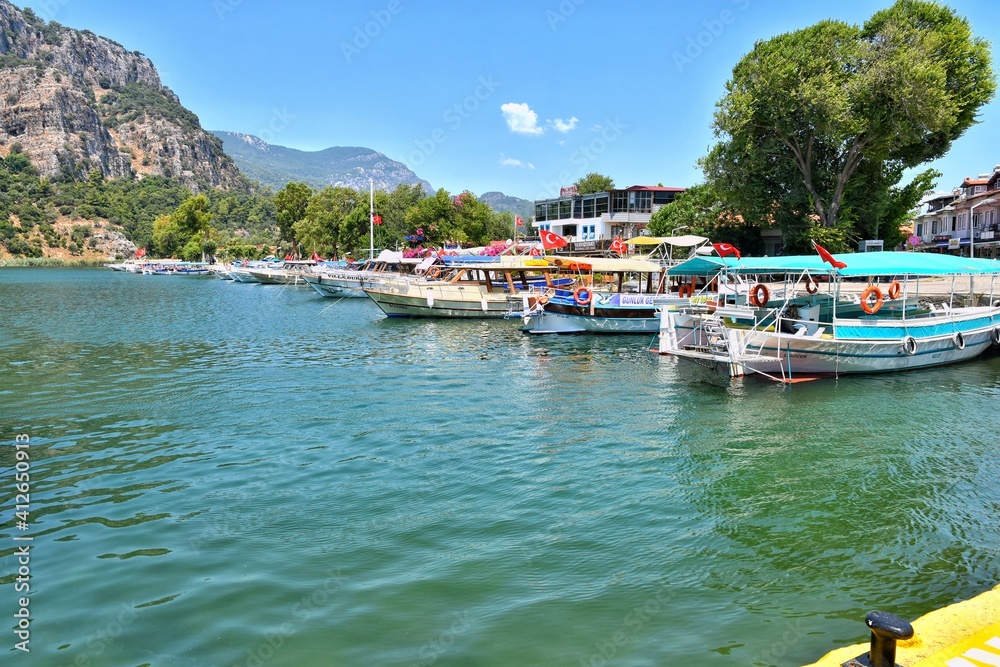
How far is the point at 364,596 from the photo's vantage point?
6852 millimetres

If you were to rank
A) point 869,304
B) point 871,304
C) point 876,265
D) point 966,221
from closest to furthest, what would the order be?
point 876,265 → point 869,304 → point 871,304 → point 966,221

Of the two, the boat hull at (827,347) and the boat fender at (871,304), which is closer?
the boat hull at (827,347)

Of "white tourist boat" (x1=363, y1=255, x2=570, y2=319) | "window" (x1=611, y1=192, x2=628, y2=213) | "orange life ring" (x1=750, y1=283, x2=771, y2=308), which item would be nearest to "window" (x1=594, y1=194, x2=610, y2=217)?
"window" (x1=611, y1=192, x2=628, y2=213)

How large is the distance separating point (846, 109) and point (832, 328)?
1993cm

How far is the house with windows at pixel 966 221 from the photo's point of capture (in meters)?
51.4

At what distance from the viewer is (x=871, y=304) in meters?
20.8

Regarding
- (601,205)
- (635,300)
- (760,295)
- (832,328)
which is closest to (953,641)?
(832,328)

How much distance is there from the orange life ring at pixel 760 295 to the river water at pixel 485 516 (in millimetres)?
3477

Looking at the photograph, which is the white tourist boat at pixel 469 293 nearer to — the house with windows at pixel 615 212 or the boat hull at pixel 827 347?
the boat hull at pixel 827 347

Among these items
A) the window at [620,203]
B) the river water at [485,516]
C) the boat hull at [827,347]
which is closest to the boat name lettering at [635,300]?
the boat hull at [827,347]

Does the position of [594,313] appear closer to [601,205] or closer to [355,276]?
[355,276]

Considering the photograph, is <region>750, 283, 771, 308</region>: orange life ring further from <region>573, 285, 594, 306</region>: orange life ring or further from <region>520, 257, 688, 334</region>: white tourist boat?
<region>573, 285, 594, 306</region>: orange life ring

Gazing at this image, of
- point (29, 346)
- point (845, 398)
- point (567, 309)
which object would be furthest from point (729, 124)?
point (29, 346)

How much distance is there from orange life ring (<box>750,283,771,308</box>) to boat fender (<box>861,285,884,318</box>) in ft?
9.47
